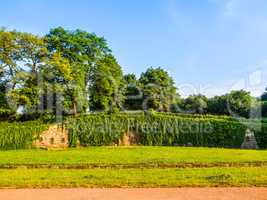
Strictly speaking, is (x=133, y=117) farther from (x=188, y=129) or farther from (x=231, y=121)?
(x=231, y=121)

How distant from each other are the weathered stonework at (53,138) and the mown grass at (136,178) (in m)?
13.5

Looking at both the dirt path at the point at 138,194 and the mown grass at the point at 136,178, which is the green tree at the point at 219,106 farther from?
the dirt path at the point at 138,194

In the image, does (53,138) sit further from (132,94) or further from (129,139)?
(132,94)

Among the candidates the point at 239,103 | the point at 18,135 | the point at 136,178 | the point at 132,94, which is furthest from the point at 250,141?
the point at 136,178

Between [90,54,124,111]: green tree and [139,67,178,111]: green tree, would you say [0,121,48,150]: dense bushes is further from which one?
[139,67,178,111]: green tree

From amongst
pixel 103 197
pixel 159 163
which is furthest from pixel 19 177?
pixel 159 163

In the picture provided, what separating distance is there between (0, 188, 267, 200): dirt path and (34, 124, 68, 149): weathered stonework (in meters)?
17.0

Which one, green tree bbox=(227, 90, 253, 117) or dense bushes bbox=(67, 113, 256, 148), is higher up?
green tree bbox=(227, 90, 253, 117)

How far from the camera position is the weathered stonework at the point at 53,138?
1086 inches

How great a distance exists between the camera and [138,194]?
32.8 feet

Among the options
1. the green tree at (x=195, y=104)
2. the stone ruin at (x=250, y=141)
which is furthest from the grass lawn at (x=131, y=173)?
the green tree at (x=195, y=104)

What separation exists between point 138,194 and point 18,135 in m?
18.8

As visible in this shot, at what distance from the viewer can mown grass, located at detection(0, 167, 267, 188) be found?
11.3 meters

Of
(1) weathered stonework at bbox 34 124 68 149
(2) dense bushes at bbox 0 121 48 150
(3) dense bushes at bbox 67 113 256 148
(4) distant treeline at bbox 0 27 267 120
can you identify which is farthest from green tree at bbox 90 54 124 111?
(2) dense bushes at bbox 0 121 48 150
